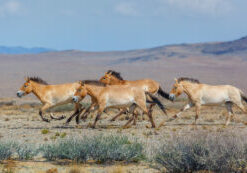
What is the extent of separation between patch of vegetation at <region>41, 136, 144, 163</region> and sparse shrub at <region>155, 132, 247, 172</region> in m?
1.30

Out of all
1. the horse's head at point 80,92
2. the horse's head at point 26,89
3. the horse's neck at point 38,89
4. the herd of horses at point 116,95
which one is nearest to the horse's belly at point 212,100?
the herd of horses at point 116,95

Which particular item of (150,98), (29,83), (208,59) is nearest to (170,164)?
(150,98)

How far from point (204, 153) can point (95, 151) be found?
8.78ft

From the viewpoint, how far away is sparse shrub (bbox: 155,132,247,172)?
27.4ft

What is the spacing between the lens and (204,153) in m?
8.34

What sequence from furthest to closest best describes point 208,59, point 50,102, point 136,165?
point 208,59, point 50,102, point 136,165

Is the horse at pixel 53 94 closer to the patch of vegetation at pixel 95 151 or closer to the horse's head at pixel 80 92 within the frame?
the horse's head at pixel 80 92

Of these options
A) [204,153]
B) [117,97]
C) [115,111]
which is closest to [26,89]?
[117,97]

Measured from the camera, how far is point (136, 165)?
9.81m

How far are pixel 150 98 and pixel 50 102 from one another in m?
3.92

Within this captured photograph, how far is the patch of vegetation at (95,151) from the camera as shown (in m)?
9.97

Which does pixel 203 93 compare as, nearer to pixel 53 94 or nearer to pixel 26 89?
pixel 53 94

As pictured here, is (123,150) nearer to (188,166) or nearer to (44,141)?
(188,166)

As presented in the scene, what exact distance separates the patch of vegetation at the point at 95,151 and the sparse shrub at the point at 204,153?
130 cm
